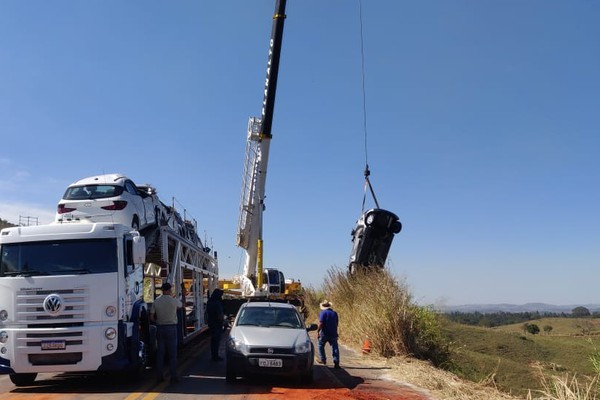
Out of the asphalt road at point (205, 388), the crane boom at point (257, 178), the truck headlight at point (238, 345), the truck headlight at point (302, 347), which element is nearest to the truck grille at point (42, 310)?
the asphalt road at point (205, 388)

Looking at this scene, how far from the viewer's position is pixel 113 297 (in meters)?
9.37

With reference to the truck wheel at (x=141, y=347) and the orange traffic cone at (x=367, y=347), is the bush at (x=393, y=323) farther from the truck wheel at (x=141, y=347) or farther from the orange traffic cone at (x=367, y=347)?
the truck wheel at (x=141, y=347)

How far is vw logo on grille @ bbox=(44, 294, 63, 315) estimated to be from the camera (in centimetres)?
912

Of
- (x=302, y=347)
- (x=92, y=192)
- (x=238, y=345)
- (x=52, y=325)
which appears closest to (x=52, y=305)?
(x=52, y=325)

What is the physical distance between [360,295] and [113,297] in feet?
29.2

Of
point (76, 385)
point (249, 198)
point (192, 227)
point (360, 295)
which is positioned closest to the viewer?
point (76, 385)

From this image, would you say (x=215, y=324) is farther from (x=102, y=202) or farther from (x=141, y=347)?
(x=102, y=202)

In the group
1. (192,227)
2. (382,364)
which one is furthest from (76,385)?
(192,227)

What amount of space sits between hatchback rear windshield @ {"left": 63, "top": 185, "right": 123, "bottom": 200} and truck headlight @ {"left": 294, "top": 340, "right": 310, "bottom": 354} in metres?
5.37

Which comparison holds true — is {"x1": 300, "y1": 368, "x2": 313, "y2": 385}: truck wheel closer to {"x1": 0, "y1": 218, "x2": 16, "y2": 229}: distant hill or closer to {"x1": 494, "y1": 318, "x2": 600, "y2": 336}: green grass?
{"x1": 494, "y1": 318, "x2": 600, "y2": 336}: green grass

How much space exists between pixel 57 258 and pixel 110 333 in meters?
1.56

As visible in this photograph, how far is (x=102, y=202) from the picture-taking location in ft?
40.1

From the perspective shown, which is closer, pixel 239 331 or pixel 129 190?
pixel 239 331

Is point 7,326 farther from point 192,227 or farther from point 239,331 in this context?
point 192,227
